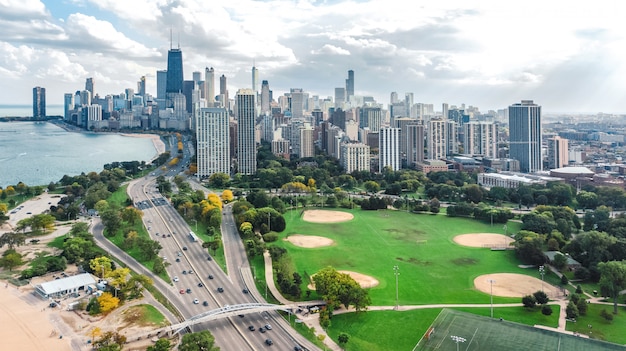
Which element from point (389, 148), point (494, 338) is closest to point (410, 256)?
point (494, 338)

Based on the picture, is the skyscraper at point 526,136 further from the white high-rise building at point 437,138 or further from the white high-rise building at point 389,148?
the white high-rise building at point 389,148

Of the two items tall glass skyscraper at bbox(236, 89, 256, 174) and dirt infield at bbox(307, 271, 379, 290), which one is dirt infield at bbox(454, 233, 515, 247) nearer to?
dirt infield at bbox(307, 271, 379, 290)

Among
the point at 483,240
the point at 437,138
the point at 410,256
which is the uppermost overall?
the point at 437,138


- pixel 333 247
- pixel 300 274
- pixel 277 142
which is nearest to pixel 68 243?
pixel 300 274

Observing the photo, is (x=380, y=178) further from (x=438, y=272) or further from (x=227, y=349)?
(x=227, y=349)

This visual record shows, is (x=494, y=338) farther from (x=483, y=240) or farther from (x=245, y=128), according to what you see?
(x=245, y=128)

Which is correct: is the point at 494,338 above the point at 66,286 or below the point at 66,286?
below

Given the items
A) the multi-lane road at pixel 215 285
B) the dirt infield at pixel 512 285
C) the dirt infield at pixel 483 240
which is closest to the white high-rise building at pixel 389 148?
the dirt infield at pixel 483 240
